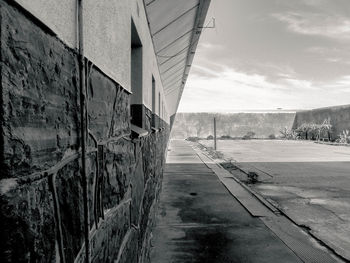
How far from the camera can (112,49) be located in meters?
1.79

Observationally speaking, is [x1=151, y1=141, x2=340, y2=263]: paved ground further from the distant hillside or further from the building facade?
the distant hillside

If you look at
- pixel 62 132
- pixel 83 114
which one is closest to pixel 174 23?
pixel 83 114

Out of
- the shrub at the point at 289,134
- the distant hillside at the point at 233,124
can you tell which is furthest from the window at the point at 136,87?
the distant hillside at the point at 233,124

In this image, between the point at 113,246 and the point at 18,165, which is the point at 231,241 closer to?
the point at 113,246

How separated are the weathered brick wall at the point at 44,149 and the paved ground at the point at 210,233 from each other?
2563 mm

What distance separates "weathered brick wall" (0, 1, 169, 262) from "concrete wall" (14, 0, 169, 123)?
0.05 m

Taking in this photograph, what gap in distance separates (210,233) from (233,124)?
4223 cm

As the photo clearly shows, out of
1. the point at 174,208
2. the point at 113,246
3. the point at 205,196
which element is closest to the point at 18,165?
the point at 113,246

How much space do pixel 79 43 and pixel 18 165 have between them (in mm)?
601

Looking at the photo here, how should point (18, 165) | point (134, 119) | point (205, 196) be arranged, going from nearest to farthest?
point (18, 165) → point (134, 119) → point (205, 196)

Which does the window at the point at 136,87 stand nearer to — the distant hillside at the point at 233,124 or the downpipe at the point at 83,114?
the downpipe at the point at 83,114

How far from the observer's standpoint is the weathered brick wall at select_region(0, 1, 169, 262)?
685 mm

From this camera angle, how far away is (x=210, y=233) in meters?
4.50

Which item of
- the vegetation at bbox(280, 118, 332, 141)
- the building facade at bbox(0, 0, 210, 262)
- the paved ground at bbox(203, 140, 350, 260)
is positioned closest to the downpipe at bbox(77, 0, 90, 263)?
the building facade at bbox(0, 0, 210, 262)
